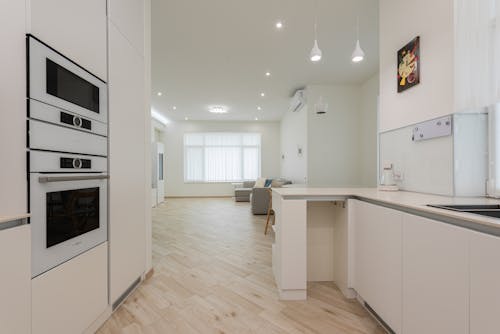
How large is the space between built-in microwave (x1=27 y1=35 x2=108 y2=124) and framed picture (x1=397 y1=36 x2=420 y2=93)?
2.70 metres

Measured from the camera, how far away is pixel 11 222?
1.02 meters

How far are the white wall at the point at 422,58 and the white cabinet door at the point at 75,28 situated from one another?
268 centimetres

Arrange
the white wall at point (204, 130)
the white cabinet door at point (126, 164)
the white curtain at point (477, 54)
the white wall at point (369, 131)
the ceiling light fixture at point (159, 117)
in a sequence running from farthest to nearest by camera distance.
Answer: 1. the white wall at point (204, 130)
2. the ceiling light fixture at point (159, 117)
3. the white wall at point (369, 131)
4. the white cabinet door at point (126, 164)
5. the white curtain at point (477, 54)

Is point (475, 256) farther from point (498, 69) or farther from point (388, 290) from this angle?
point (498, 69)

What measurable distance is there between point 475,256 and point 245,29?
334 cm

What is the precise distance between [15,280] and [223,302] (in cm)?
143

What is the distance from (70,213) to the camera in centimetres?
135

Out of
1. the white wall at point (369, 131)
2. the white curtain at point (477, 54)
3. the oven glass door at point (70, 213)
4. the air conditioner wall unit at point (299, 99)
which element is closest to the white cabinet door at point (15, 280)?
the oven glass door at point (70, 213)

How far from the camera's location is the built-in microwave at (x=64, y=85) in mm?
1124

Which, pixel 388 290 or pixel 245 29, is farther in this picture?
pixel 245 29

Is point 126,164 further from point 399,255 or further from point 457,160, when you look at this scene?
point 457,160

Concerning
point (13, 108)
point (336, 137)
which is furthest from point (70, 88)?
point (336, 137)

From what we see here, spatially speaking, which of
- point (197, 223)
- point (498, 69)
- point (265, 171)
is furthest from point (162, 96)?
point (498, 69)

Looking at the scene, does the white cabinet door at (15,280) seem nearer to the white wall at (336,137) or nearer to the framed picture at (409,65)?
the framed picture at (409,65)
